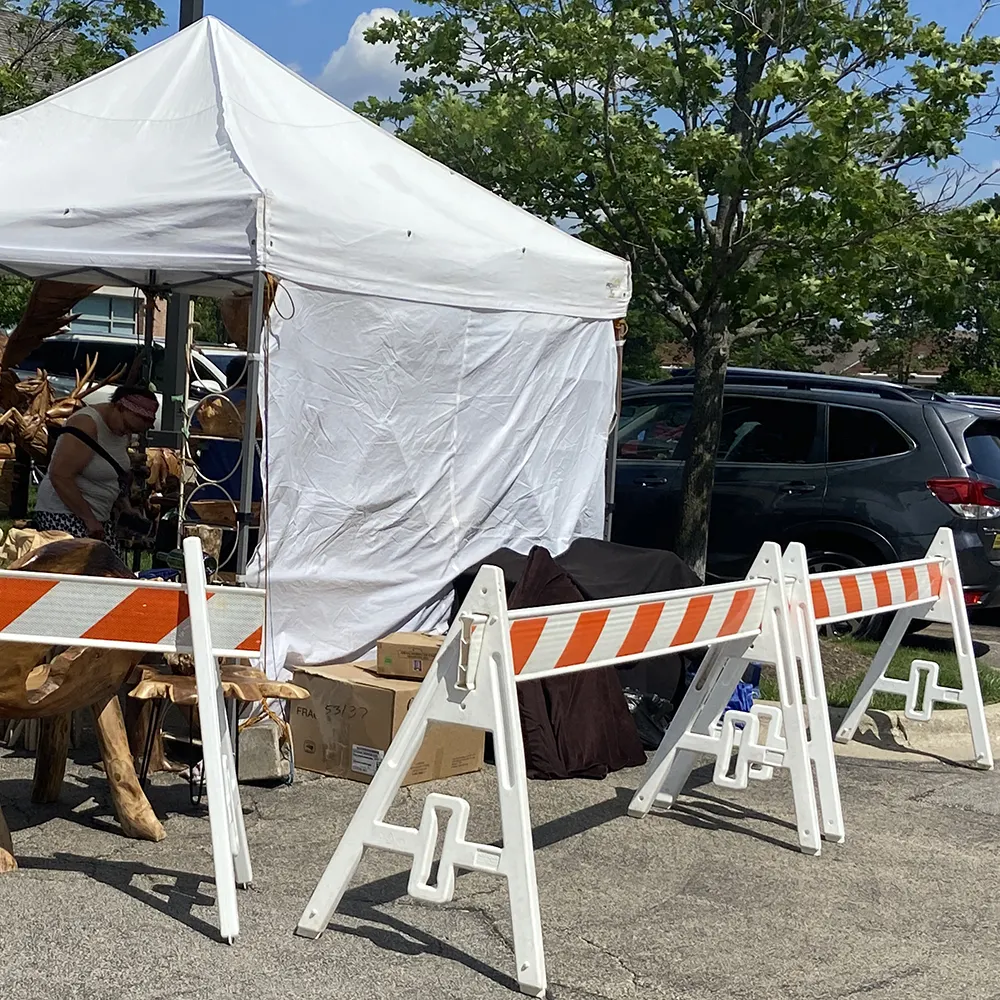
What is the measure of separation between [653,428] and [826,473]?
1.60 m

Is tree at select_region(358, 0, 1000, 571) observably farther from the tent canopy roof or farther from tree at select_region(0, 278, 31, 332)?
tree at select_region(0, 278, 31, 332)

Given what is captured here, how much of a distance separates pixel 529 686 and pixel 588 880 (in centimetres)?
168

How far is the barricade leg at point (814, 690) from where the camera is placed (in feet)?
19.9

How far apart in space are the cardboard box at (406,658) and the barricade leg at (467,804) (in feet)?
8.09

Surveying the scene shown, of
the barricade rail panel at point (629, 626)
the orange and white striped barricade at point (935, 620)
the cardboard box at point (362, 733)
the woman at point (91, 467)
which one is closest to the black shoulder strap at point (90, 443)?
the woman at point (91, 467)

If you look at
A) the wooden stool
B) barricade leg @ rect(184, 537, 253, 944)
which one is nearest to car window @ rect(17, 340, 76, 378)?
the wooden stool

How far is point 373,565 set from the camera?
26.2 feet

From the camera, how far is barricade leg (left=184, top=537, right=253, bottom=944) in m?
4.50

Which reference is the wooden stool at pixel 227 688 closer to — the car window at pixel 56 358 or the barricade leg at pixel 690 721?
the barricade leg at pixel 690 721

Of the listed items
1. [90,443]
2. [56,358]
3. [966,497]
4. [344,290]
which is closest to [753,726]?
[344,290]

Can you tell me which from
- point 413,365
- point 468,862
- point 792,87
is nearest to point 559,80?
point 792,87

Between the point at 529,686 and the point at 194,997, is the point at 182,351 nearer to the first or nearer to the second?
the point at 529,686

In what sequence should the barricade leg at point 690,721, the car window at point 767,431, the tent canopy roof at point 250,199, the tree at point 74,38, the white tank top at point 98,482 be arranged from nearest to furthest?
the barricade leg at point 690,721, the tent canopy roof at point 250,199, the white tank top at point 98,482, the car window at point 767,431, the tree at point 74,38

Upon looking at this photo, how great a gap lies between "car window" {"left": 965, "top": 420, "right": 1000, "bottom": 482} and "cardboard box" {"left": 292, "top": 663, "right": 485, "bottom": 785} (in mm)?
5312
